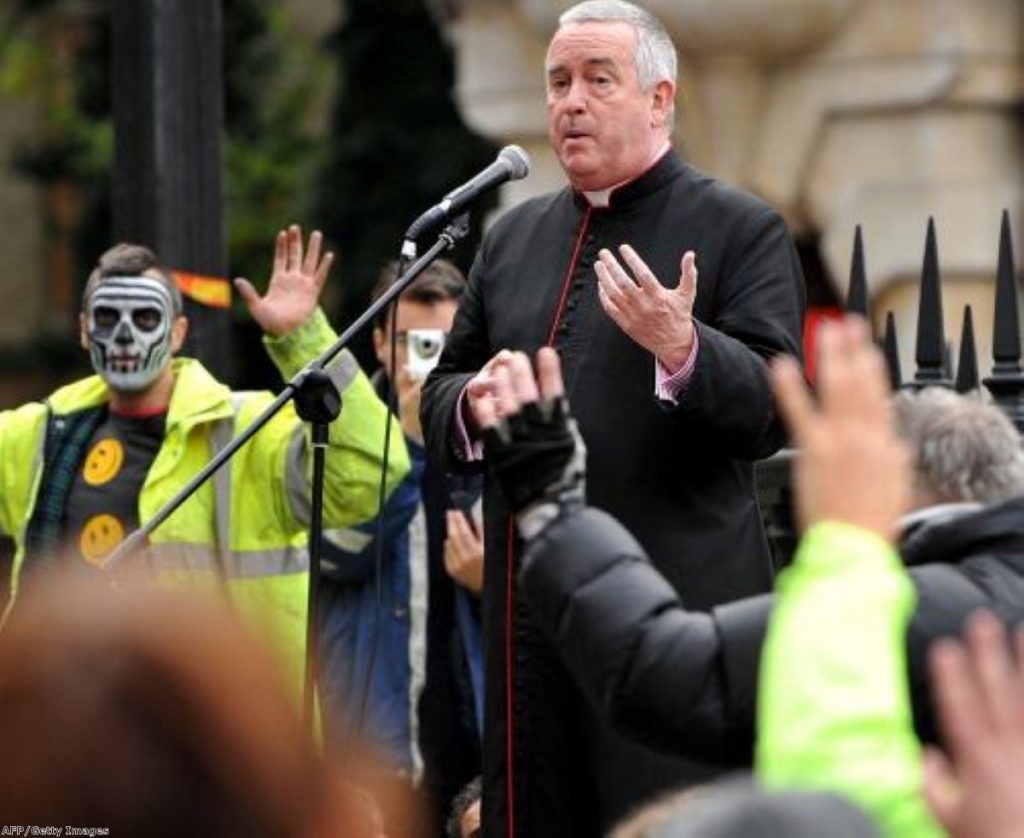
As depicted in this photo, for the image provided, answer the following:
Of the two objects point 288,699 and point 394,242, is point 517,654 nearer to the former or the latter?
point 288,699

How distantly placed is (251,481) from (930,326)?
1.53 meters

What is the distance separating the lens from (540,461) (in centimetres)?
405

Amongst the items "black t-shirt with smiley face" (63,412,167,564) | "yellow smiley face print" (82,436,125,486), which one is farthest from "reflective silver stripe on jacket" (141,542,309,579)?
"yellow smiley face print" (82,436,125,486)

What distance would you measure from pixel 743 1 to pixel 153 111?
643 cm

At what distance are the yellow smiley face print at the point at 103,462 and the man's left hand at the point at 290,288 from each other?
44 centimetres

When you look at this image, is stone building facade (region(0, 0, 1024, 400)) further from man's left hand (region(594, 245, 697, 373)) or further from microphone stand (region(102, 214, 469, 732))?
man's left hand (region(594, 245, 697, 373))

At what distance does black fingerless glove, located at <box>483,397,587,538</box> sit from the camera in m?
4.04

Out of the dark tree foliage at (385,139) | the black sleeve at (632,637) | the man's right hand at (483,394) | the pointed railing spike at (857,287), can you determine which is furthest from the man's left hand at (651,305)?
the dark tree foliage at (385,139)

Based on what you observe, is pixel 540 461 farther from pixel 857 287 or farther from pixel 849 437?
pixel 857 287

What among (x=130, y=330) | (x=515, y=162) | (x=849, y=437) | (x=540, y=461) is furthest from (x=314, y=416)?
(x=849, y=437)

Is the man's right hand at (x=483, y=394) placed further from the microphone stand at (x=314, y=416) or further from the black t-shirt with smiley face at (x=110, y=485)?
the black t-shirt with smiley face at (x=110, y=485)

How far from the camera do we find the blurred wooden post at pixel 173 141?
8.09m

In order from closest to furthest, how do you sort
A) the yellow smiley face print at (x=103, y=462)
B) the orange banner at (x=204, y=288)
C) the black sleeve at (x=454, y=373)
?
the black sleeve at (x=454, y=373) < the yellow smiley face print at (x=103, y=462) < the orange banner at (x=204, y=288)

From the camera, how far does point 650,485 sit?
525cm
